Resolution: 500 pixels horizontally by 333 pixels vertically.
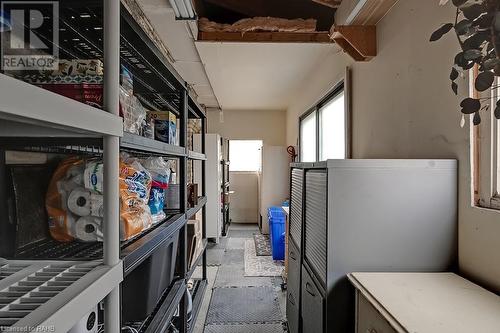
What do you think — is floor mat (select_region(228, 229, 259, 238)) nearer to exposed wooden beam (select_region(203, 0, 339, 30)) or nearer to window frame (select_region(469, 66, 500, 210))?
exposed wooden beam (select_region(203, 0, 339, 30))

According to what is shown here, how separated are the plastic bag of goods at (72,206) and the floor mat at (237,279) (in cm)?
243

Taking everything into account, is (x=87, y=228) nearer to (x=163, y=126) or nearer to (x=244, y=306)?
(x=163, y=126)

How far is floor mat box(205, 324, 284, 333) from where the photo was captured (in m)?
2.33

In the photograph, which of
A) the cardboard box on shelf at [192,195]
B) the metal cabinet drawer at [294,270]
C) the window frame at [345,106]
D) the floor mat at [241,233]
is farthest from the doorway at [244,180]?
the metal cabinet drawer at [294,270]

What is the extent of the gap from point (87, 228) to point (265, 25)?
2314mm

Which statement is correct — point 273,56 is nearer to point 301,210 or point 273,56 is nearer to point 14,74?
point 301,210

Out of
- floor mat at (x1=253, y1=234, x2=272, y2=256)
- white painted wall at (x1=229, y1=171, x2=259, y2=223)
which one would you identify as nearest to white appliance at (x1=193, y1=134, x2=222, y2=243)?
floor mat at (x1=253, y1=234, x2=272, y2=256)

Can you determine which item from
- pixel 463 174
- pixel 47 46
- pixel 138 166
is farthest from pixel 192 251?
pixel 463 174

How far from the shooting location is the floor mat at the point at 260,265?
11.5ft

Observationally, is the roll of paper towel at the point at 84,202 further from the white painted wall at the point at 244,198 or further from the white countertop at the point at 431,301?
the white painted wall at the point at 244,198

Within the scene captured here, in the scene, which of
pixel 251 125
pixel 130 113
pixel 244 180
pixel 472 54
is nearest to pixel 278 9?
pixel 130 113

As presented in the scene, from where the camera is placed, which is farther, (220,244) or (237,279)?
(220,244)

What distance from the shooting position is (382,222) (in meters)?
1.26

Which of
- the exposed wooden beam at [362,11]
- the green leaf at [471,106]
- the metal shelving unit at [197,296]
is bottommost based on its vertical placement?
the metal shelving unit at [197,296]
